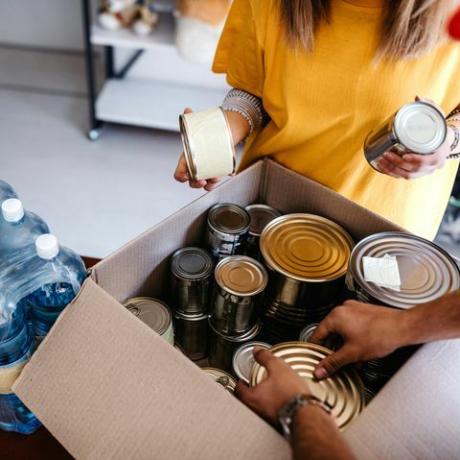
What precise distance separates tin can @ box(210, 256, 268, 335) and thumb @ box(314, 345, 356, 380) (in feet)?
0.65

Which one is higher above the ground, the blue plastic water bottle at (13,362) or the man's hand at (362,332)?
the man's hand at (362,332)

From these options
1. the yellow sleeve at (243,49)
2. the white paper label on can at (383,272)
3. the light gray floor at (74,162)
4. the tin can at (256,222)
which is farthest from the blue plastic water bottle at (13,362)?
the light gray floor at (74,162)

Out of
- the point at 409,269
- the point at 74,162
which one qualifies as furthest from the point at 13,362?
the point at 74,162

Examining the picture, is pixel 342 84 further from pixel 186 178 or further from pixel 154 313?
pixel 154 313

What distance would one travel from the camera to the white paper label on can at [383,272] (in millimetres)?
924

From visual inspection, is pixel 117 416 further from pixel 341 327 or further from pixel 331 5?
pixel 331 5

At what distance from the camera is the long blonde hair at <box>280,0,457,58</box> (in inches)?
39.0

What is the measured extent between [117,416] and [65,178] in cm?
229

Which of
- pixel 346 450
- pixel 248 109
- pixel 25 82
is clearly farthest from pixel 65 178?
pixel 346 450

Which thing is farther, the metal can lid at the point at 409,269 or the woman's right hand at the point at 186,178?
the woman's right hand at the point at 186,178

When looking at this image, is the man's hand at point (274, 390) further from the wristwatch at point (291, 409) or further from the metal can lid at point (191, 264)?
the metal can lid at point (191, 264)

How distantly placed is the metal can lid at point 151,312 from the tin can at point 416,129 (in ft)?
1.77

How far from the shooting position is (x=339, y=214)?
3.77 feet

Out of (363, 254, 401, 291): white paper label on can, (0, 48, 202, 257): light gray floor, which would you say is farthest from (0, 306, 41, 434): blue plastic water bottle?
(0, 48, 202, 257): light gray floor
